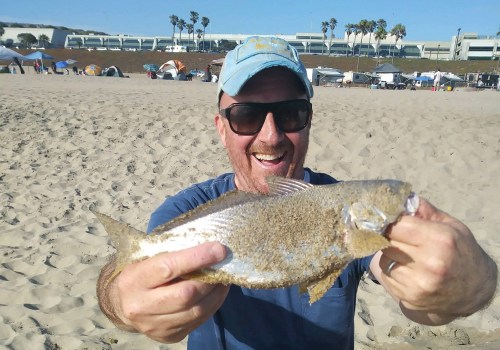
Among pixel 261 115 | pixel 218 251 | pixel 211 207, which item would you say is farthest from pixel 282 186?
pixel 261 115

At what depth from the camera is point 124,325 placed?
2.36 metres

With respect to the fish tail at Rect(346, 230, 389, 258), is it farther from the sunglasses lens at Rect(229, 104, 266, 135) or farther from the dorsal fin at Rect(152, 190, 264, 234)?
A: the sunglasses lens at Rect(229, 104, 266, 135)

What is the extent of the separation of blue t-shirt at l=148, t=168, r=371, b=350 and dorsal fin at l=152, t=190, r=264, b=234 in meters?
0.71

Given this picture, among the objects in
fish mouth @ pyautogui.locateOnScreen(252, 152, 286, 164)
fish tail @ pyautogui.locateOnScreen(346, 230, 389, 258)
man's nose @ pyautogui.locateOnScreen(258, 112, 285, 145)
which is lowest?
fish tail @ pyautogui.locateOnScreen(346, 230, 389, 258)

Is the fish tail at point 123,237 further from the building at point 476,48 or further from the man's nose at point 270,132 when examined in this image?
the building at point 476,48

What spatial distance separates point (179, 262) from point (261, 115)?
4.39 feet

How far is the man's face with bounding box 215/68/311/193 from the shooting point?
288 cm

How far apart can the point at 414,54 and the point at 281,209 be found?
6204 inches

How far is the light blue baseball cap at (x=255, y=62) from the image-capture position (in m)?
2.82

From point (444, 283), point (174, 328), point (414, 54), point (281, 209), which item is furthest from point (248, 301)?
point (414, 54)

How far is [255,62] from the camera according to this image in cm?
284

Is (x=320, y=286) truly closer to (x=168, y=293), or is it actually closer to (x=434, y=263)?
(x=434, y=263)

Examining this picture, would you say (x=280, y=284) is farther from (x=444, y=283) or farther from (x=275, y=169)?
(x=275, y=169)

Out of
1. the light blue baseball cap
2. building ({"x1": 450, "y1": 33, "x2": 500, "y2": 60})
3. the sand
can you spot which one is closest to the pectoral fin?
the light blue baseball cap
